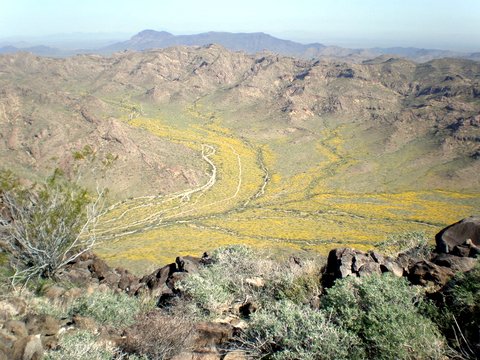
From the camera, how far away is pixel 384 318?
7.04 m

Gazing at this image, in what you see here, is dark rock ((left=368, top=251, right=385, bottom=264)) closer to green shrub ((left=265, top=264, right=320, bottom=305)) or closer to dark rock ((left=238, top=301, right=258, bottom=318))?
green shrub ((left=265, top=264, right=320, bottom=305))

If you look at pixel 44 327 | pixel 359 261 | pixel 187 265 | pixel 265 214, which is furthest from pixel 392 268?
pixel 265 214

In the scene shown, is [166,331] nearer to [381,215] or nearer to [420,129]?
[381,215]

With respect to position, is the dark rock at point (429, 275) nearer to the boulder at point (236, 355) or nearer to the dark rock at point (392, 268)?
the dark rock at point (392, 268)

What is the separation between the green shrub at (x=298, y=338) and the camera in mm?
6941

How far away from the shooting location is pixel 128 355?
26.6 ft

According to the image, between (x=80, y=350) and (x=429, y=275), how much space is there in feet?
27.0

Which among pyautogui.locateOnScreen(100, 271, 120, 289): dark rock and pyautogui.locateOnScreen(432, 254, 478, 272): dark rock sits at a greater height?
pyautogui.locateOnScreen(432, 254, 478, 272): dark rock

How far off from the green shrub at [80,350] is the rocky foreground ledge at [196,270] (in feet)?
1.34

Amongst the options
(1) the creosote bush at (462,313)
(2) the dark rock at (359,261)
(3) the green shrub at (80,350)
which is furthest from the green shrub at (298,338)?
(2) the dark rock at (359,261)

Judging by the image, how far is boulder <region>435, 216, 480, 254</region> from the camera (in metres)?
14.4

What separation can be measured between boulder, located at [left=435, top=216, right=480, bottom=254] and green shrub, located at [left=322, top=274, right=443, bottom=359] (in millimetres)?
6672

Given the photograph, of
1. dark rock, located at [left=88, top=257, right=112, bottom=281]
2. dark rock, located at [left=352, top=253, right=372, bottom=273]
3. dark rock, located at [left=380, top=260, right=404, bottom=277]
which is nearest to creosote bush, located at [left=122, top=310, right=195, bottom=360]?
dark rock, located at [left=352, top=253, right=372, bottom=273]

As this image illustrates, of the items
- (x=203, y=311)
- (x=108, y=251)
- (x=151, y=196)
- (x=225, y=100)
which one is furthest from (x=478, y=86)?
(x=203, y=311)
